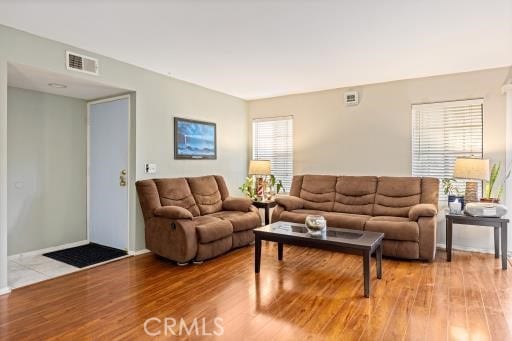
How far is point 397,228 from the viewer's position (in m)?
3.82

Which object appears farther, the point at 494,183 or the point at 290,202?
the point at 290,202

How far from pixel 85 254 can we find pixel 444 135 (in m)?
5.13

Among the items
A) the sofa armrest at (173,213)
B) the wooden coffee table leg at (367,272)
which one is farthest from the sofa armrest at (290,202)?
the wooden coffee table leg at (367,272)

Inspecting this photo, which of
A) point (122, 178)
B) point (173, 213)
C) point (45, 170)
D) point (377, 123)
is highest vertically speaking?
point (377, 123)

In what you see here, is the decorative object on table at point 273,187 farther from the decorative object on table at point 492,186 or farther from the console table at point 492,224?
the decorative object on table at point 492,186

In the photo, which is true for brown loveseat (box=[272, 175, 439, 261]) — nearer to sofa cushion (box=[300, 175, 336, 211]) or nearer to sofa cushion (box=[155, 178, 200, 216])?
sofa cushion (box=[300, 175, 336, 211])

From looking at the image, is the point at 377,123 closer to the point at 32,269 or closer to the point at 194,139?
the point at 194,139

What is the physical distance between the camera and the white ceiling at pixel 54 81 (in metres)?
3.27

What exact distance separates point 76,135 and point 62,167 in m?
0.49

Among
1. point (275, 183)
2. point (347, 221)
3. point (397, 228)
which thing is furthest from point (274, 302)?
point (275, 183)

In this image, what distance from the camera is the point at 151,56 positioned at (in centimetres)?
372

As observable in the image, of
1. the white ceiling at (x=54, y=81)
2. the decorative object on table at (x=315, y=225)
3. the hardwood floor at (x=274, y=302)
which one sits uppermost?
the white ceiling at (x=54, y=81)

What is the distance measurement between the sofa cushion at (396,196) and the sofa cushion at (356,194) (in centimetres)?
10

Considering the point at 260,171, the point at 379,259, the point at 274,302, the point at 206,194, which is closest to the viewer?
the point at 274,302
